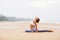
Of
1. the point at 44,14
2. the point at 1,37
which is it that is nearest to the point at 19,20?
the point at 44,14

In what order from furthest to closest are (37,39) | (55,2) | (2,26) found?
(55,2), (2,26), (37,39)

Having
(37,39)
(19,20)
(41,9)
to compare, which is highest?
(41,9)

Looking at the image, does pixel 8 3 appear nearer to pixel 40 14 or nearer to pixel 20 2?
pixel 20 2

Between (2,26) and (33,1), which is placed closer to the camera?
(2,26)

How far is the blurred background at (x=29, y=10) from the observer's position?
3305mm

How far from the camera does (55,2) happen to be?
3.27 meters

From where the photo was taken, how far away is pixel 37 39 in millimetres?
2160

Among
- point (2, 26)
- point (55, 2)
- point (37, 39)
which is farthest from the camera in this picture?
point (55, 2)

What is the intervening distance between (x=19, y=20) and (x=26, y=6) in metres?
0.33

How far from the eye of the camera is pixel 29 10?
3.36 m

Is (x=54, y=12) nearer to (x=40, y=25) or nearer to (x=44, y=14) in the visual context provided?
(x=44, y=14)

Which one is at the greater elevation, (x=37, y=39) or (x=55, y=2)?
(x=55, y=2)

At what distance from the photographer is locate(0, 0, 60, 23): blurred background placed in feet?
10.8

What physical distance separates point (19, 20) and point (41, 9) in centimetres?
53
